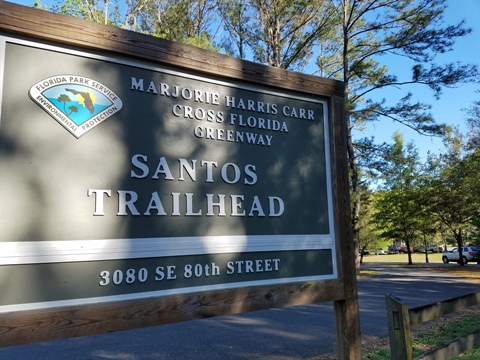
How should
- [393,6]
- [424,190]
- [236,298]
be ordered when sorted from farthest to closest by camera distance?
[424,190] < [393,6] < [236,298]

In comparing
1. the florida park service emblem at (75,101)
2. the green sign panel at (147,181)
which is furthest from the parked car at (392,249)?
the florida park service emblem at (75,101)

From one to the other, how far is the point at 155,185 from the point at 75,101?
0.77 meters

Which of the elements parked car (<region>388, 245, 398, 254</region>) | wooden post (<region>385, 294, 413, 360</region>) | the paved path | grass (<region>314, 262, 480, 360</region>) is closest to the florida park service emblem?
wooden post (<region>385, 294, 413, 360</region>)

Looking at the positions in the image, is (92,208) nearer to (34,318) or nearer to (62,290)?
(62,290)

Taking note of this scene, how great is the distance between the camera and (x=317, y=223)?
362 centimetres

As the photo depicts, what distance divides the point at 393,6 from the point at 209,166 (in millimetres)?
18871

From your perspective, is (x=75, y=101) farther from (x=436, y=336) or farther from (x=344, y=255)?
(x=436, y=336)

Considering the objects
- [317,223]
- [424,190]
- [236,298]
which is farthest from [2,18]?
[424,190]

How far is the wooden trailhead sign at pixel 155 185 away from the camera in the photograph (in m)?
2.44

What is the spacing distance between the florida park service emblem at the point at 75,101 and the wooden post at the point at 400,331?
8.71ft

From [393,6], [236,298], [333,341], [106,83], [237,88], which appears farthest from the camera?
[393,6]

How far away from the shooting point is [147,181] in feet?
9.39

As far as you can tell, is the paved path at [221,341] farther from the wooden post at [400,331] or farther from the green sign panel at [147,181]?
the green sign panel at [147,181]

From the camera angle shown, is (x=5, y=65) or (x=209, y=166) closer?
(x=5, y=65)
